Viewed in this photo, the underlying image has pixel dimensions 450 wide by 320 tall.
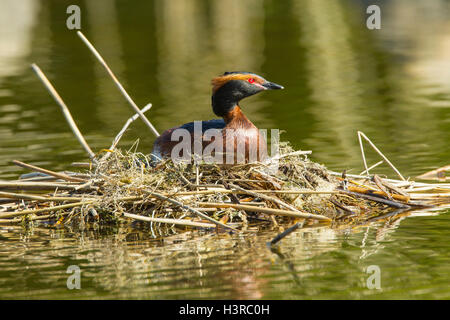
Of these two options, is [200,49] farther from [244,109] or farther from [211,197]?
[211,197]

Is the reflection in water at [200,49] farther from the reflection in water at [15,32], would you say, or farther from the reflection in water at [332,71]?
the reflection in water at [15,32]

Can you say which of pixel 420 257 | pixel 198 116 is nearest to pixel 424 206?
pixel 420 257

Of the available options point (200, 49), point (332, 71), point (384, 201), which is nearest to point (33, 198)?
point (384, 201)

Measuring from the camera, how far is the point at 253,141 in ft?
26.7

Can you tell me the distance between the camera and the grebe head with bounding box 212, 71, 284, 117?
8.25 metres

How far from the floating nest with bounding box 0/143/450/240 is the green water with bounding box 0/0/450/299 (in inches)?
9.4

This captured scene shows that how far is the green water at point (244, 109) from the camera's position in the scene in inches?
244

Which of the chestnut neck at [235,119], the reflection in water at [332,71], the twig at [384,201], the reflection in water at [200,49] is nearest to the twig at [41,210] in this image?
the chestnut neck at [235,119]

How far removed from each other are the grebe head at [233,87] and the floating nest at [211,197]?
0.69 metres

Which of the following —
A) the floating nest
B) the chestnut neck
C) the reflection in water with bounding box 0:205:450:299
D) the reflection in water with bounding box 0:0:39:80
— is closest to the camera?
the reflection in water with bounding box 0:205:450:299

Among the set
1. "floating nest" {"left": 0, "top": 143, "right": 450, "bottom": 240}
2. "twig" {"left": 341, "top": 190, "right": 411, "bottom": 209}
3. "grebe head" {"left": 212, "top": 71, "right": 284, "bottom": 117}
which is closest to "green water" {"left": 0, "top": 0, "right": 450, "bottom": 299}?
"floating nest" {"left": 0, "top": 143, "right": 450, "bottom": 240}

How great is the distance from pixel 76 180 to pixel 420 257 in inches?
148

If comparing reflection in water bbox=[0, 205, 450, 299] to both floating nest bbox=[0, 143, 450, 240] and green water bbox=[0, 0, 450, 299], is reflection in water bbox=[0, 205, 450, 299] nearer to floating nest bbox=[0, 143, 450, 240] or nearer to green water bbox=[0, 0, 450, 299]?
green water bbox=[0, 0, 450, 299]

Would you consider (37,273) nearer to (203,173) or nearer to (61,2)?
(203,173)
